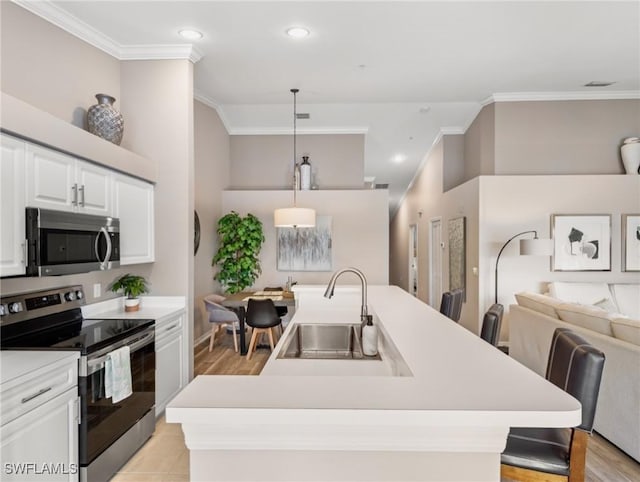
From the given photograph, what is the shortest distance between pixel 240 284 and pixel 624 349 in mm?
4701

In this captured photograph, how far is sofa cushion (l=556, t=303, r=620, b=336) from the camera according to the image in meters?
2.79

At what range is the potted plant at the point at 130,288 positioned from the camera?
319 centimetres

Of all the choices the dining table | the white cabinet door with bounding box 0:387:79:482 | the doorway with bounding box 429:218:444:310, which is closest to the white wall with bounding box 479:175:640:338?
the doorway with bounding box 429:218:444:310

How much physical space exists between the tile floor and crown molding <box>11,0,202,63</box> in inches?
123

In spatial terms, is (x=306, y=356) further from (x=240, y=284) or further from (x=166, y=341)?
(x=240, y=284)

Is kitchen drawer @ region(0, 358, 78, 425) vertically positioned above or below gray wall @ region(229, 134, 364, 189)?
below

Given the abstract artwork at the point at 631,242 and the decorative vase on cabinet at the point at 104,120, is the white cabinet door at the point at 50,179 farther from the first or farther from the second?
the abstract artwork at the point at 631,242

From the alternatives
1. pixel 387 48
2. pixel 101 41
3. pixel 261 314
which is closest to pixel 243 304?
pixel 261 314

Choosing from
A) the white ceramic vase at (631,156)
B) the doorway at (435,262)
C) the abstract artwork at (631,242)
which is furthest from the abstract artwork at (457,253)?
the white ceramic vase at (631,156)

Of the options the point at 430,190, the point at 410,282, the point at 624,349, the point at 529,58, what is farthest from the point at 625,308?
the point at 410,282

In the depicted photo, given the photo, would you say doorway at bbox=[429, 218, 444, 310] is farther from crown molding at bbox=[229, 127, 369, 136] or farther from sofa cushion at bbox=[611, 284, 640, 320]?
sofa cushion at bbox=[611, 284, 640, 320]

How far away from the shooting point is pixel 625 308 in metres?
4.66

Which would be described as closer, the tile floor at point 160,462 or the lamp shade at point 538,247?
the tile floor at point 160,462

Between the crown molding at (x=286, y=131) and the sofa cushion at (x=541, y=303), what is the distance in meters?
3.86
